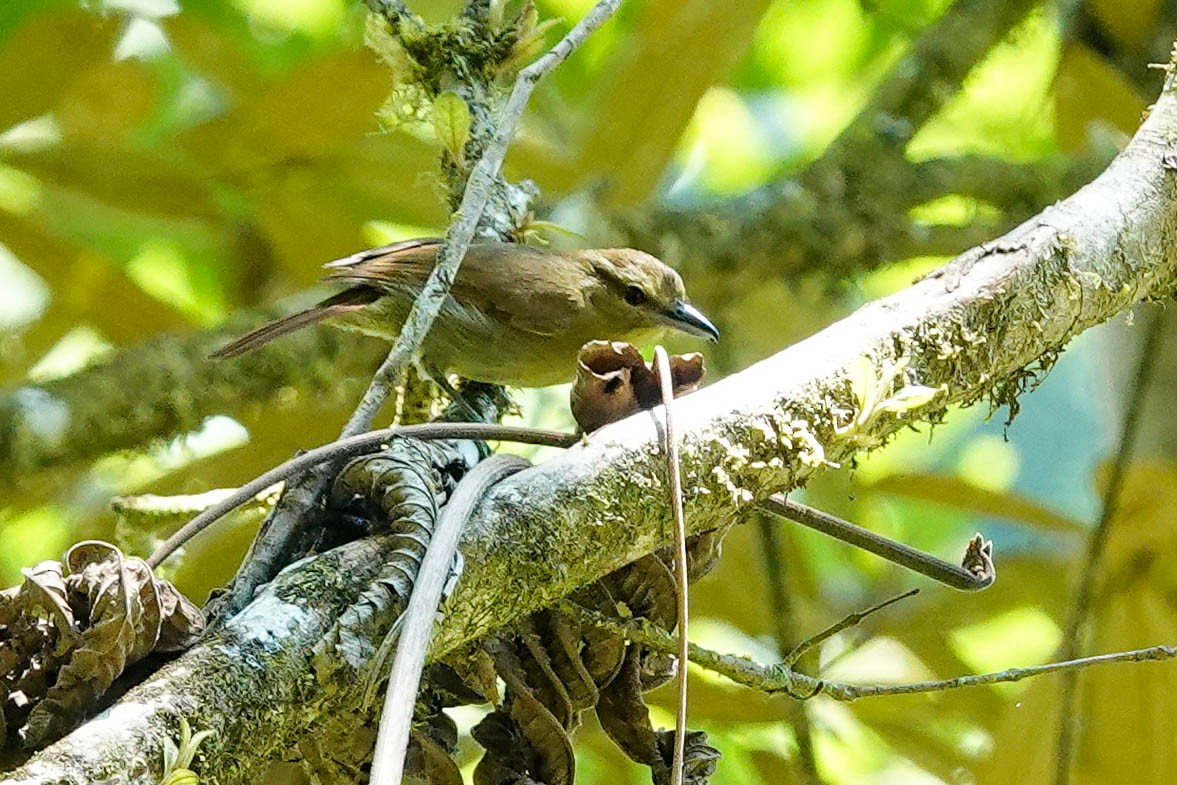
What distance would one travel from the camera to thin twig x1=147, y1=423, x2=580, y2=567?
960 millimetres

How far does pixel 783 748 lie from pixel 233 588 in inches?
78.0

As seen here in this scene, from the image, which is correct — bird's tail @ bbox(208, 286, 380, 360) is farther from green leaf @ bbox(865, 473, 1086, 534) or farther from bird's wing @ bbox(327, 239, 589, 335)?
green leaf @ bbox(865, 473, 1086, 534)

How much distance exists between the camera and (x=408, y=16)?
1658mm

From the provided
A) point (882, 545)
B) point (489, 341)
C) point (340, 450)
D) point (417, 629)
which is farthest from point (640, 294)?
point (417, 629)

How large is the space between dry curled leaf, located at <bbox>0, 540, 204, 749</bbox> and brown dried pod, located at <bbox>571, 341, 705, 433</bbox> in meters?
0.41

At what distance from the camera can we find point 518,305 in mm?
2289

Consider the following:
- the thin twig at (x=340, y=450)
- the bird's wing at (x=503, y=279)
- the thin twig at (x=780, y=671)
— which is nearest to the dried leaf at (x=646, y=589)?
the thin twig at (x=780, y=671)

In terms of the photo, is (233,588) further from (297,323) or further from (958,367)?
(297,323)

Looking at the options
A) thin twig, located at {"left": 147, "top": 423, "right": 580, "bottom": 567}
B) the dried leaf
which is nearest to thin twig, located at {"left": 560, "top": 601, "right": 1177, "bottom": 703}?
the dried leaf

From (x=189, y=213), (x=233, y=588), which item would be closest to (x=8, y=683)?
(x=233, y=588)

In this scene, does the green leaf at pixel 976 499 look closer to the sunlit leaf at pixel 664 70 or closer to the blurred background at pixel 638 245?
the blurred background at pixel 638 245

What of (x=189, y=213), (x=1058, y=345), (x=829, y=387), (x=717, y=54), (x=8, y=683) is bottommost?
(x=8, y=683)

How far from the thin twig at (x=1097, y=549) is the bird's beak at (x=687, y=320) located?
0.86 meters

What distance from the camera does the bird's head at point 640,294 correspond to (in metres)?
2.42
